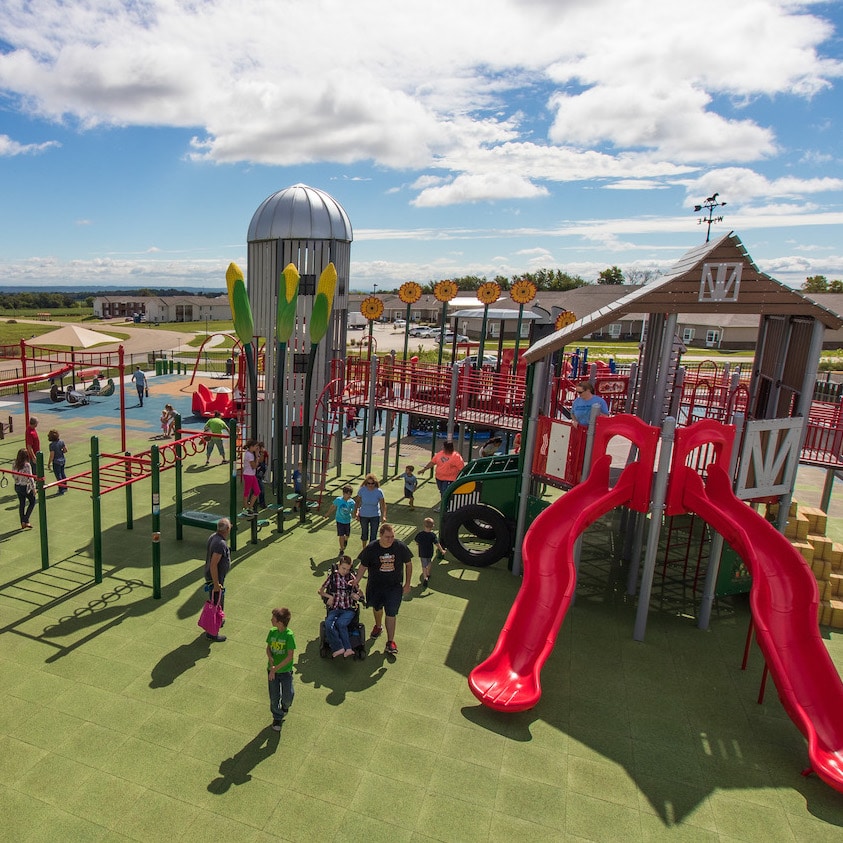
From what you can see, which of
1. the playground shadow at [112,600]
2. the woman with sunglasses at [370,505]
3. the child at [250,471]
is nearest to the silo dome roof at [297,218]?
the child at [250,471]

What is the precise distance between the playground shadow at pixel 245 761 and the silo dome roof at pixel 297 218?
10.2 meters

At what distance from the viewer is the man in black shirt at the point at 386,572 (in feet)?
24.6

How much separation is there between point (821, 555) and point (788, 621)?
3.25 m

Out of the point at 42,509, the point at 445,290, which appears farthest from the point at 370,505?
the point at 445,290

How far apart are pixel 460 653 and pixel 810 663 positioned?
4.12 m

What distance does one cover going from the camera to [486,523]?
11.0 metres

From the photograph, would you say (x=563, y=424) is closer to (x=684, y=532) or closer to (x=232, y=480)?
(x=684, y=532)

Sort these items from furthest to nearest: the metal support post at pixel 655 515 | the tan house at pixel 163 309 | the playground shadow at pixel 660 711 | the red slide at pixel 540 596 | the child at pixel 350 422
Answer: the tan house at pixel 163 309, the child at pixel 350 422, the metal support post at pixel 655 515, the red slide at pixel 540 596, the playground shadow at pixel 660 711

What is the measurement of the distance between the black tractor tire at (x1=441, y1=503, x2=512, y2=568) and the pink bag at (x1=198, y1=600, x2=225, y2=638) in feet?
14.8

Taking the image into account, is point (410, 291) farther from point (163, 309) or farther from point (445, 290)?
point (163, 309)

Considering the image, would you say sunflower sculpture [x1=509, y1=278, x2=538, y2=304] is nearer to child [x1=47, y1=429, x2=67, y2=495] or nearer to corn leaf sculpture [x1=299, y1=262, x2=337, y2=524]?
corn leaf sculpture [x1=299, y1=262, x2=337, y2=524]

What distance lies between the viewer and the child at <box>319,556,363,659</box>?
293 inches

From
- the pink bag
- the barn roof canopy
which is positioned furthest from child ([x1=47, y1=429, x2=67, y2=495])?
the barn roof canopy

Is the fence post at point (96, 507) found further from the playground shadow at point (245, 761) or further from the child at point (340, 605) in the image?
the playground shadow at point (245, 761)
